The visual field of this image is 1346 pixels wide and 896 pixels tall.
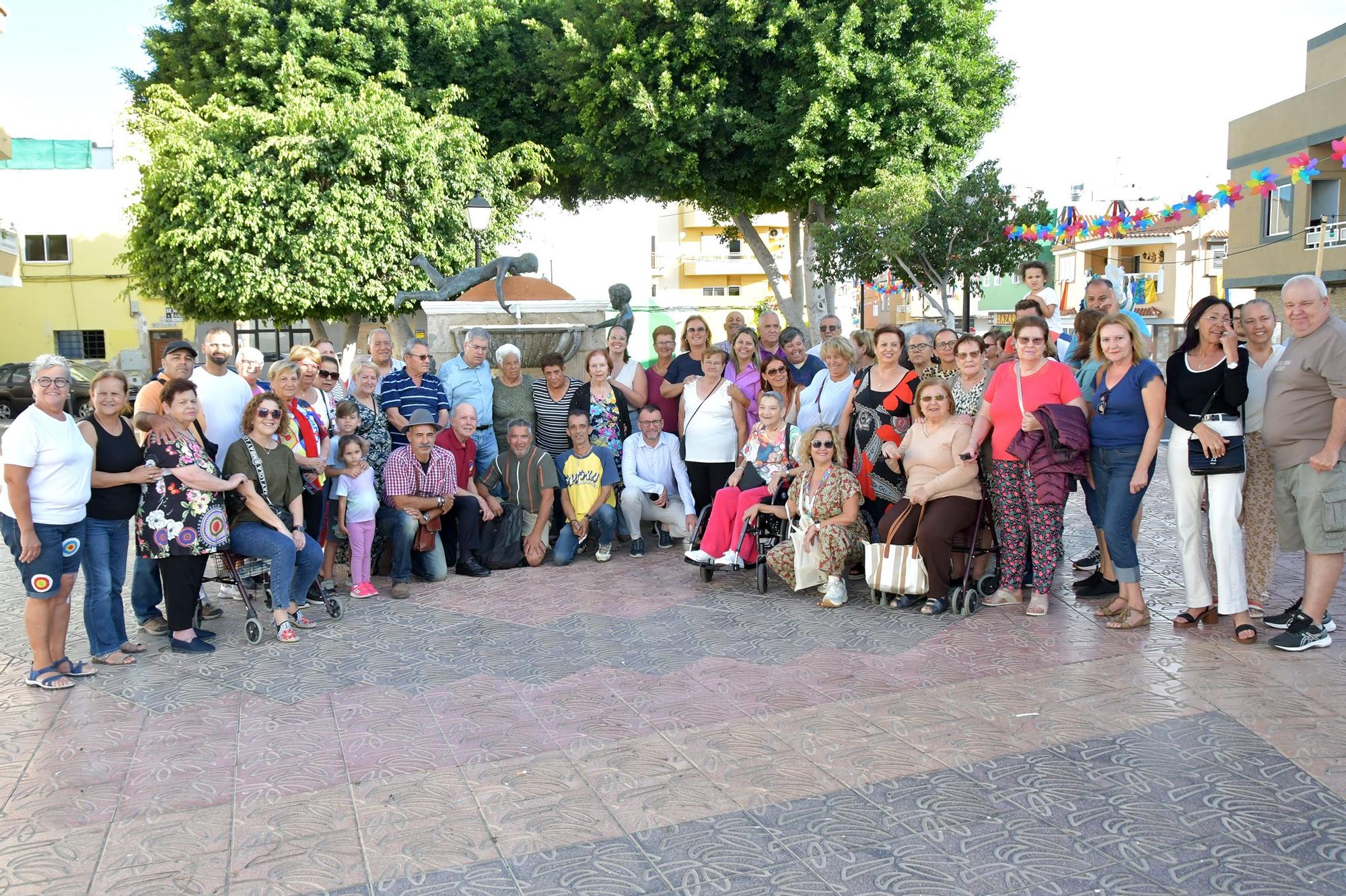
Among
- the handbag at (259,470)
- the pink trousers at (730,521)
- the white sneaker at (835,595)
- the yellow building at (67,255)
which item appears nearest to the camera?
the handbag at (259,470)

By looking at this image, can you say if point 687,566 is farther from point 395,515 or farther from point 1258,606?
point 1258,606

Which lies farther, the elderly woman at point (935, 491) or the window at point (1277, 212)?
the window at point (1277, 212)

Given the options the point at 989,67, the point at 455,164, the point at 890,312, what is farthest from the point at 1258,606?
the point at 890,312

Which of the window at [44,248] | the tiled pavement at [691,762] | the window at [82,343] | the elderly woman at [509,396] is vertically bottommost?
the tiled pavement at [691,762]

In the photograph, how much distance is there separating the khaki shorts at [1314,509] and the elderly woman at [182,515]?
18.9 ft

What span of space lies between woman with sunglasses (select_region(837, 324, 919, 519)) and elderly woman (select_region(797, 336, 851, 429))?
0.34m

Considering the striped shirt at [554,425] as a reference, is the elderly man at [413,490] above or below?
below

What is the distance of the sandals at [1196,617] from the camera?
6188 mm

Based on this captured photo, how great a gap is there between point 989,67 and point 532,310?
50.3ft

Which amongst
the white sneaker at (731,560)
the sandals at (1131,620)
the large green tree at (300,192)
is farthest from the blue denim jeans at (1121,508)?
the large green tree at (300,192)

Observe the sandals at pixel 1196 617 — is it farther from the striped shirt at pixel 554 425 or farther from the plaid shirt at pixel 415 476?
the plaid shirt at pixel 415 476

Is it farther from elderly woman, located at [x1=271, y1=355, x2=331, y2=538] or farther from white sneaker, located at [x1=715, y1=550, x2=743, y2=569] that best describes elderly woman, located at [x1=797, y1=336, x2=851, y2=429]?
elderly woman, located at [x1=271, y1=355, x2=331, y2=538]

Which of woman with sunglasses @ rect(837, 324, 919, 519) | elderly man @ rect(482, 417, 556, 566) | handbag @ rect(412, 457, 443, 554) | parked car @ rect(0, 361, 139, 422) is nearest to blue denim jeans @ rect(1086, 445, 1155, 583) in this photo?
woman with sunglasses @ rect(837, 324, 919, 519)

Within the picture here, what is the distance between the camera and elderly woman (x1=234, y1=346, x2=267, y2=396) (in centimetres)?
711
